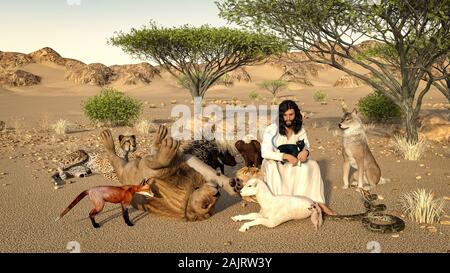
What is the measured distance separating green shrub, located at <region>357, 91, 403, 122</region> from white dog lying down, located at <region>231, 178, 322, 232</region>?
46.9ft

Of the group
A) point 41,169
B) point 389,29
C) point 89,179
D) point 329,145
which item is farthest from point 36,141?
point 389,29

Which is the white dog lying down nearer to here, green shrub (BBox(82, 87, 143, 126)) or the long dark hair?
the long dark hair

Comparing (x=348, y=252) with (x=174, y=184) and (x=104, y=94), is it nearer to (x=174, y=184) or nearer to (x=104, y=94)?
(x=174, y=184)

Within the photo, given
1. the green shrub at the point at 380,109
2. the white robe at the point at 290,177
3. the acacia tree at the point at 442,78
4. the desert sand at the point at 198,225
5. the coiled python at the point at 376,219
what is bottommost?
the desert sand at the point at 198,225

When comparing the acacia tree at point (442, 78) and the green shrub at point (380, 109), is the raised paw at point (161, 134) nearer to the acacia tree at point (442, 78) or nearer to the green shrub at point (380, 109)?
the acacia tree at point (442, 78)

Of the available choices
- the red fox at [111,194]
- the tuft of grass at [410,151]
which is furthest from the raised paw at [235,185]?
the tuft of grass at [410,151]

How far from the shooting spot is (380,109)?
62.5 feet

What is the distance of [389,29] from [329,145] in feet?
13.3

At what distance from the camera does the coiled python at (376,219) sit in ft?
19.3

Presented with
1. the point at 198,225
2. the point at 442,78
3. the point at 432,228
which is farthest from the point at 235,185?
the point at 442,78

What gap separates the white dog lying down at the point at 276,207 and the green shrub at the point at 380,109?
1430 cm

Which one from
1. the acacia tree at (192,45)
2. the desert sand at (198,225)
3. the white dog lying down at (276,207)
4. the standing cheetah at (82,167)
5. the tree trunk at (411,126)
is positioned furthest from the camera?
the acacia tree at (192,45)

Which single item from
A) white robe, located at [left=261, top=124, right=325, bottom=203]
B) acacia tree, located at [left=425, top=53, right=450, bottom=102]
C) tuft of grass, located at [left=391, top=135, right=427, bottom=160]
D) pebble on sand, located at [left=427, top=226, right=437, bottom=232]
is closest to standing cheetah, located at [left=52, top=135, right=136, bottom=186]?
white robe, located at [left=261, top=124, right=325, bottom=203]

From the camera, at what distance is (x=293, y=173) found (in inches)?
251
